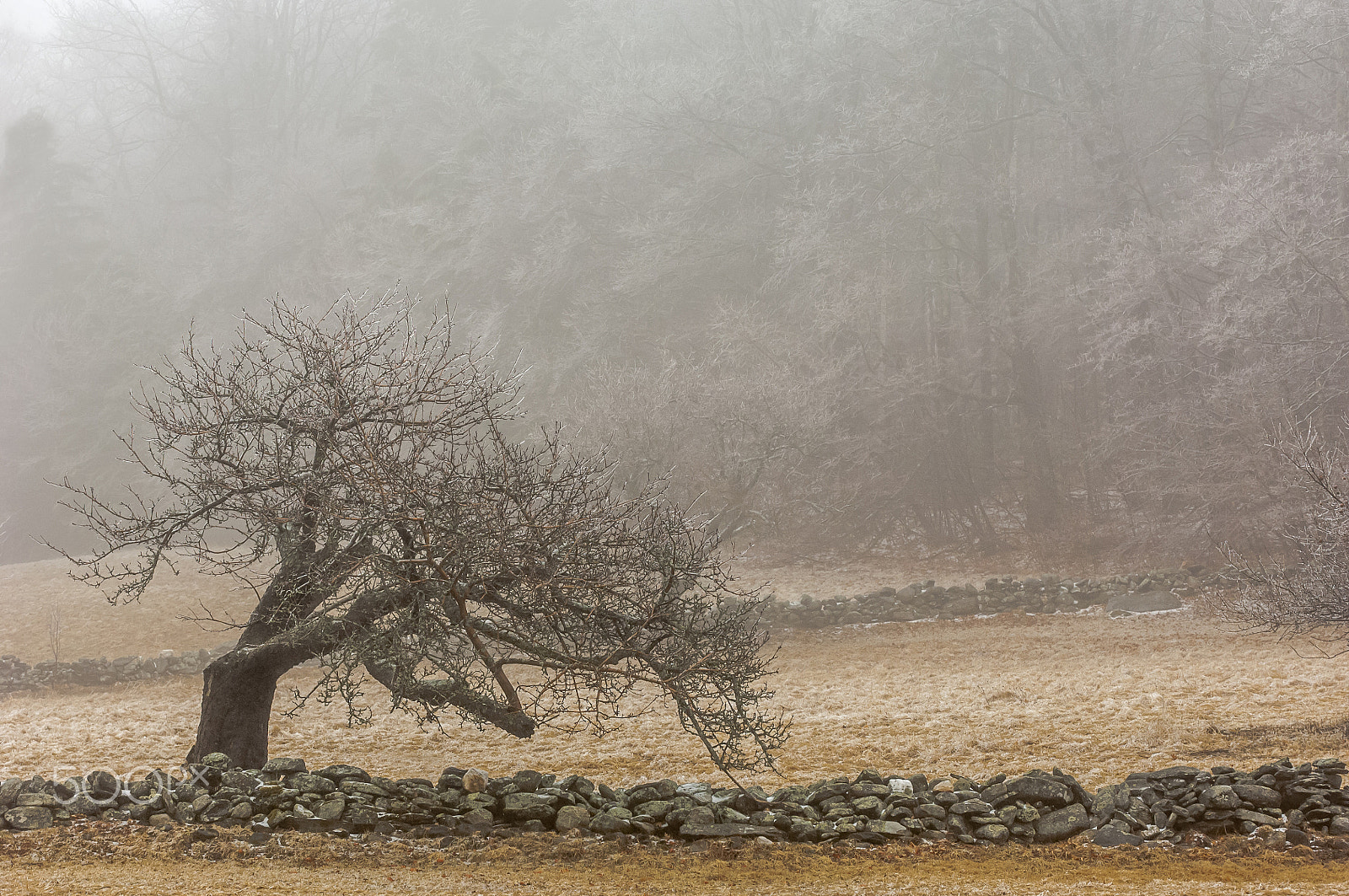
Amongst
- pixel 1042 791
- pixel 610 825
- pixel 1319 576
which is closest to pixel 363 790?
pixel 610 825

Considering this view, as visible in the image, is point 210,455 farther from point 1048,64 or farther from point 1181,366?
point 1048,64

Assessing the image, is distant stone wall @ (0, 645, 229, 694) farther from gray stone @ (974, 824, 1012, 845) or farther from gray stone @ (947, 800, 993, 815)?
gray stone @ (974, 824, 1012, 845)

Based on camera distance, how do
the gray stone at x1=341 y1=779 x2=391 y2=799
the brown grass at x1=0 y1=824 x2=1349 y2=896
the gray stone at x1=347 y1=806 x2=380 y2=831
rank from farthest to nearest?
the gray stone at x1=341 y1=779 x2=391 y2=799 → the gray stone at x1=347 y1=806 x2=380 y2=831 → the brown grass at x1=0 y1=824 x2=1349 y2=896

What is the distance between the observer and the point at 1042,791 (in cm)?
557

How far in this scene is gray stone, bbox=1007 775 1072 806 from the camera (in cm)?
554

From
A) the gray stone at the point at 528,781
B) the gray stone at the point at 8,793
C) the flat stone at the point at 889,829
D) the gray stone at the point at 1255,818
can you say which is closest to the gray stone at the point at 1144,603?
the gray stone at the point at 1255,818

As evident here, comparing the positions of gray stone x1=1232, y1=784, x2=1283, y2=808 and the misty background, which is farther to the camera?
the misty background

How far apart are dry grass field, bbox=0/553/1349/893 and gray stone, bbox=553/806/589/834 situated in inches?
14.2

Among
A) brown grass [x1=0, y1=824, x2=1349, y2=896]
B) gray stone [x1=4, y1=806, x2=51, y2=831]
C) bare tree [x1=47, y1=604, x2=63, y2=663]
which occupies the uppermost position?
bare tree [x1=47, y1=604, x2=63, y2=663]

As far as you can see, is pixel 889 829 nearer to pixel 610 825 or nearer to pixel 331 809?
pixel 610 825

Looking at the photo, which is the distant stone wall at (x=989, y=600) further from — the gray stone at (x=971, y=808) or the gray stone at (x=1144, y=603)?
the gray stone at (x=971, y=808)

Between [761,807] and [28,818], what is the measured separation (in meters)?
4.13

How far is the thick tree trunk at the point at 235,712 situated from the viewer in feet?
21.9

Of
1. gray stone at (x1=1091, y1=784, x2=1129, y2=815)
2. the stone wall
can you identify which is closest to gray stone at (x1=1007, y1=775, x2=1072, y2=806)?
the stone wall
